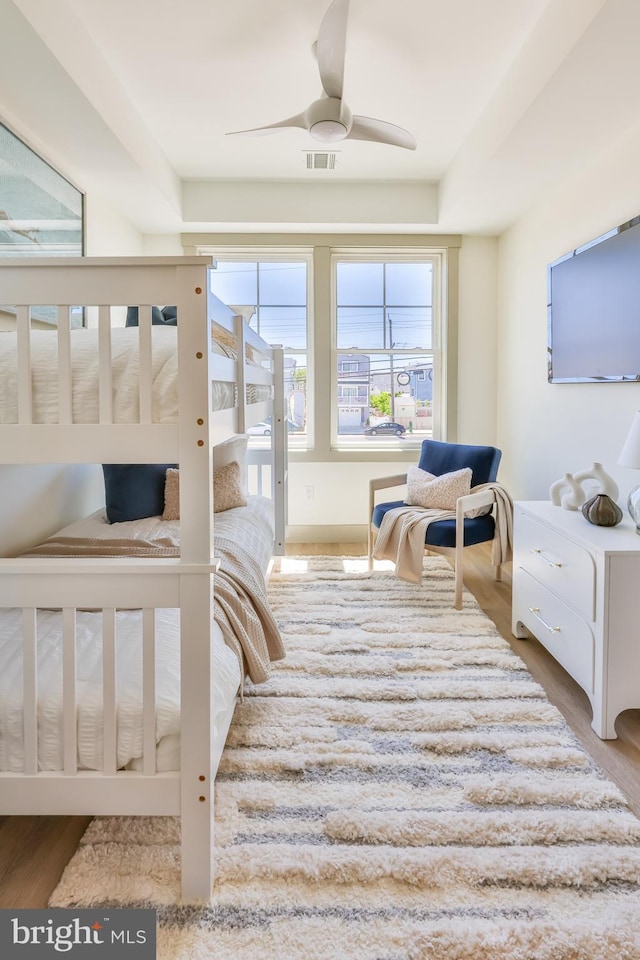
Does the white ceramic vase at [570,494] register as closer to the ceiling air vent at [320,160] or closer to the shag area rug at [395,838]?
the shag area rug at [395,838]

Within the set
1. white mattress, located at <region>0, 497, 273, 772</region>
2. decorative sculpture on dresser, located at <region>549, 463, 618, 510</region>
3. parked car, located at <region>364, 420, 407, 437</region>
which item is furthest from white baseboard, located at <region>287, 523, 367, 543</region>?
white mattress, located at <region>0, 497, 273, 772</region>

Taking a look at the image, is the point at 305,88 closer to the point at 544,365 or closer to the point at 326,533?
the point at 544,365

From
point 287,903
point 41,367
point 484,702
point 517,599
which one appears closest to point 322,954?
point 287,903

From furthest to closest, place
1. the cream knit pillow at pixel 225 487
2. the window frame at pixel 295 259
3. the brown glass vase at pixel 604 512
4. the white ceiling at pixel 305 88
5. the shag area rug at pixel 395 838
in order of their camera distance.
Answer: the window frame at pixel 295 259, the cream knit pillow at pixel 225 487, the brown glass vase at pixel 604 512, the white ceiling at pixel 305 88, the shag area rug at pixel 395 838

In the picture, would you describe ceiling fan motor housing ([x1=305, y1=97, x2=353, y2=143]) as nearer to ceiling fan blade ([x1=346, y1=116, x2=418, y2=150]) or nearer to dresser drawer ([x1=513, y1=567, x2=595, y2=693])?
ceiling fan blade ([x1=346, y1=116, x2=418, y2=150])

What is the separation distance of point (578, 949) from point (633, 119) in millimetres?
2941

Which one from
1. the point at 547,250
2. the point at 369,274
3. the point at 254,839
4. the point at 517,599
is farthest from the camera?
the point at 369,274

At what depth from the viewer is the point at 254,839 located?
4.95ft

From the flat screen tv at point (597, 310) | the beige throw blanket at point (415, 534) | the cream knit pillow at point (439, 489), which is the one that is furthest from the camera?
the cream knit pillow at point (439, 489)

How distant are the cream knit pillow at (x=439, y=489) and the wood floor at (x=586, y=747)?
0.75 m

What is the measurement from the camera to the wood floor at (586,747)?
1379 millimetres

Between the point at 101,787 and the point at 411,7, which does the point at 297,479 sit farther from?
the point at 101,787

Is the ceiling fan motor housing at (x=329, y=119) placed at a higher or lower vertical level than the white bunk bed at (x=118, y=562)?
higher

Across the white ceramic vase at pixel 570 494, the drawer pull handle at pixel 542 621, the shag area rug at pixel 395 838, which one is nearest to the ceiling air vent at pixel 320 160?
the white ceramic vase at pixel 570 494
